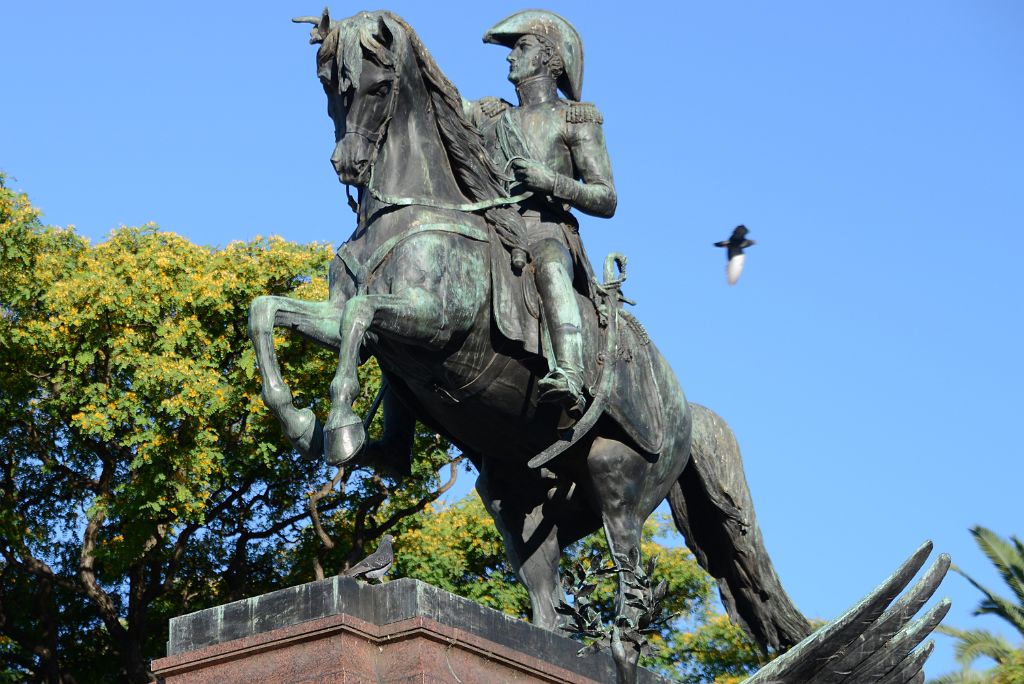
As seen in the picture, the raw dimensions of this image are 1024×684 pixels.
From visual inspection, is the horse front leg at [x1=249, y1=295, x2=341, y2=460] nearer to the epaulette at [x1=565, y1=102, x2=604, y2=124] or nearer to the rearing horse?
the rearing horse

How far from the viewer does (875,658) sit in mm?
12477

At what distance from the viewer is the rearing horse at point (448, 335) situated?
10.1 meters

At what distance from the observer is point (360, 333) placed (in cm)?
987

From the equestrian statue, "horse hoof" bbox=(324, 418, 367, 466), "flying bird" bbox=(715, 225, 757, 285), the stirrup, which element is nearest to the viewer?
"horse hoof" bbox=(324, 418, 367, 466)

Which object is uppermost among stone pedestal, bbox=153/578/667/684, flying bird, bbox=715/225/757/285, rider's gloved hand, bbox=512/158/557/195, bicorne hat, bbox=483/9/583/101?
flying bird, bbox=715/225/757/285

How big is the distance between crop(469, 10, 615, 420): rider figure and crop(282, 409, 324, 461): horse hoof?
5.26 feet

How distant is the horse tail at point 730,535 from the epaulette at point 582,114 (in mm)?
2288

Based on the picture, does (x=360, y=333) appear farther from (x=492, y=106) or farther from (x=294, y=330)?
(x=492, y=106)

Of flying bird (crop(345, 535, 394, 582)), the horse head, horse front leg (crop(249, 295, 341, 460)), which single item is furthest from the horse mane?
flying bird (crop(345, 535, 394, 582))

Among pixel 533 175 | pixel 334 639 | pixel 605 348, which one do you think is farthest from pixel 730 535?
pixel 334 639

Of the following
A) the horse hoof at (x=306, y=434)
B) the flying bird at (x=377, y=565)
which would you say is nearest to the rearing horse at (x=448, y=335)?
the horse hoof at (x=306, y=434)

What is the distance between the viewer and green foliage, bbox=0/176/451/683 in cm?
2523

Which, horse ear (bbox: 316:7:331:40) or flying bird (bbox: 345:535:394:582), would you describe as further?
horse ear (bbox: 316:7:331:40)

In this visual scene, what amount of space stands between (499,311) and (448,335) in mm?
489
